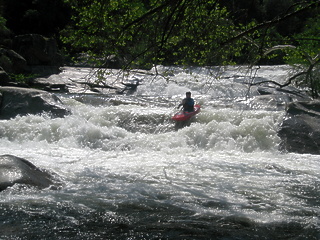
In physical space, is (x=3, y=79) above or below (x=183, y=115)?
above

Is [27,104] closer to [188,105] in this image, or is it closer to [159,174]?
[188,105]

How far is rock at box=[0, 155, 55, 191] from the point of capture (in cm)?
555

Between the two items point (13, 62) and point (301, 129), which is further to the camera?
point (13, 62)

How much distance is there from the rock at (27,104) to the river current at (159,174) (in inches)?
15.9

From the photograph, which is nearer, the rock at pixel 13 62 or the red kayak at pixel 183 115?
the red kayak at pixel 183 115

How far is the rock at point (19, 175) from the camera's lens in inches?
219

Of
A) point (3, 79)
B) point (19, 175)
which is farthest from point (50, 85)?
point (19, 175)

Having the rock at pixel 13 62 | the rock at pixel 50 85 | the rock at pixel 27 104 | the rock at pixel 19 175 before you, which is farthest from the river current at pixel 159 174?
the rock at pixel 13 62

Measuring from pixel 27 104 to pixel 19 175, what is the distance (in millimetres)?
5868

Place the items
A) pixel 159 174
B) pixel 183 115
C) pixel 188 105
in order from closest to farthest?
1. pixel 159 174
2. pixel 183 115
3. pixel 188 105

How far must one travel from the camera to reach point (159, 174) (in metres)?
7.15

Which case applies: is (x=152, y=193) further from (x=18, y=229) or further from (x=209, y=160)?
(x=209, y=160)

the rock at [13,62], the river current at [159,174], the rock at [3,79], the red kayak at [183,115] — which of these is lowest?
the river current at [159,174]

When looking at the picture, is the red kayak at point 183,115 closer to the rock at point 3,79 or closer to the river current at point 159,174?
the river current at point 159,174
